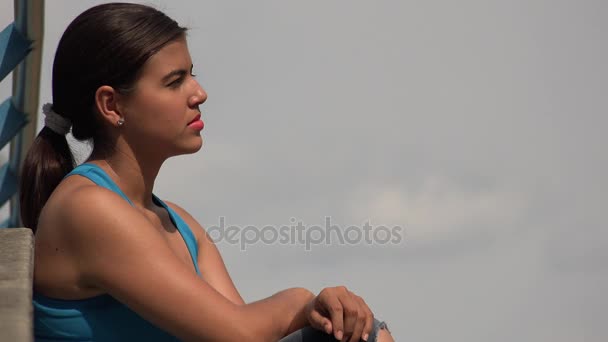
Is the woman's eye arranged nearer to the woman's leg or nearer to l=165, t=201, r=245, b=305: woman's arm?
l=165, t=201, r=245, b=305: woman's arm

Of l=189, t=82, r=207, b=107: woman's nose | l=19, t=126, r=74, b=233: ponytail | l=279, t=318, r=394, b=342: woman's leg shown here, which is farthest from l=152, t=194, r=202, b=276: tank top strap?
l=279, t=318, r=394, b=342: woman's leg

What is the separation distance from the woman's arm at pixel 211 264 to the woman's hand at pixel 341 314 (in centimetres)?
85

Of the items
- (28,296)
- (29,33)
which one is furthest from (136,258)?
(29,33)

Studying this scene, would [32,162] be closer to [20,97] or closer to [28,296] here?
[28,296]

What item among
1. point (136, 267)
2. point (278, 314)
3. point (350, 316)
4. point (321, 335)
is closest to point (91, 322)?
point (136, 267)

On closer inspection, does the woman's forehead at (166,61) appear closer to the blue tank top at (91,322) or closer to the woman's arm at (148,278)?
the woman's arm at (148,278)

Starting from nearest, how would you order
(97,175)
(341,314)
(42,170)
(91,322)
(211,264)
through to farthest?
(341,314) → (91,322) → (97,175) → (42,170) → (211,264)

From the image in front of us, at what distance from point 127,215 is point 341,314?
2.04 feet

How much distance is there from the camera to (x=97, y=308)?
2.87 metres

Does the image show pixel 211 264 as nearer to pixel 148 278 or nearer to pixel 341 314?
pixel 148 278

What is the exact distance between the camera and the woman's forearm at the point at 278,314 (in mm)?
2736

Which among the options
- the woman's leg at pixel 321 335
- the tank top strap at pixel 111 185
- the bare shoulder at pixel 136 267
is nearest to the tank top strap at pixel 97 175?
the tank top strap at pixel 111 185

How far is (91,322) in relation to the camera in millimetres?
2850

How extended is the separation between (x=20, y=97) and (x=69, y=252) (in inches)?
264
